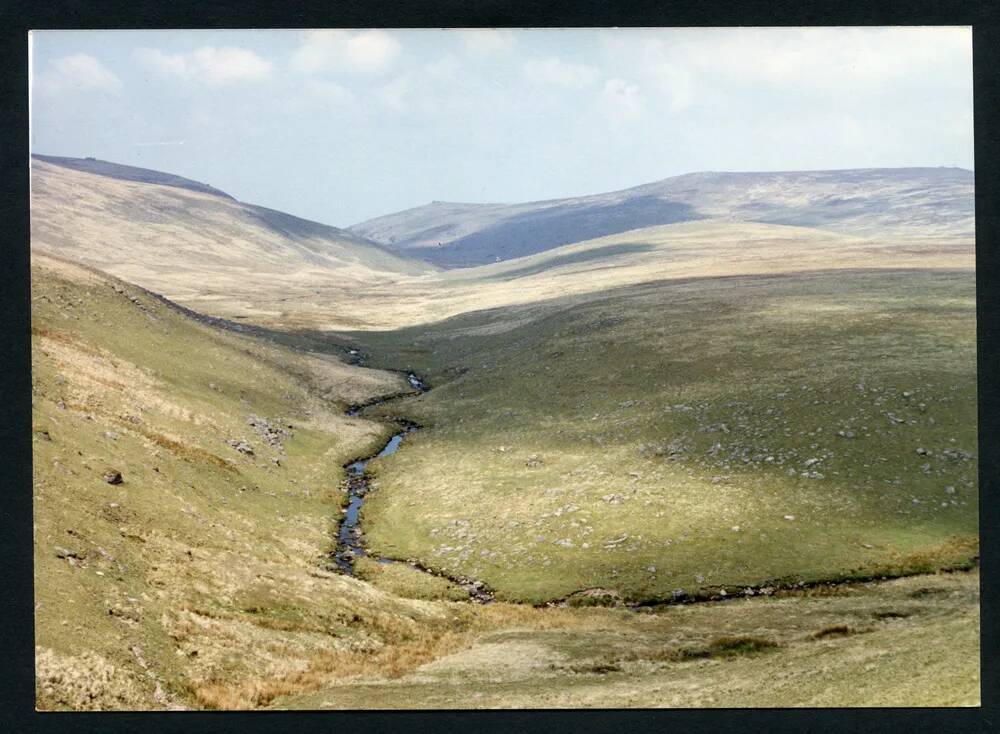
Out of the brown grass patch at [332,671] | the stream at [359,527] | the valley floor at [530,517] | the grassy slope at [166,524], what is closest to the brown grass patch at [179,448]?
the grassy slope at [166,524]

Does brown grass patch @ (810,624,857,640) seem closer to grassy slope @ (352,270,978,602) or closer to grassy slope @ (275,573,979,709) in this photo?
grassy slope @ (275,573,979,709)

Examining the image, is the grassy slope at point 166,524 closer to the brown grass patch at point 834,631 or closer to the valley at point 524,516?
the valley at point 524,516

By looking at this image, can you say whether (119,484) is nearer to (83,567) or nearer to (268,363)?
(83,567)

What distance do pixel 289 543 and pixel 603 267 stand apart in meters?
147

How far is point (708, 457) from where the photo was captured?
138ft

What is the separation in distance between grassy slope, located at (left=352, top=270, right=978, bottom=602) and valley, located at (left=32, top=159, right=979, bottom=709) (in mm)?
202

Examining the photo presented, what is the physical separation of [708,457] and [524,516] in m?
11.1

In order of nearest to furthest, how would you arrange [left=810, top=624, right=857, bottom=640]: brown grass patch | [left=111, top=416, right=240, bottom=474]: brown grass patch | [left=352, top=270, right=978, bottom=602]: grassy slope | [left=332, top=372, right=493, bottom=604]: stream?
[left=810, top=624, right=857, bottom=640]: brown grass patch, [left=352, top=270, right=978, bottom=602]: grassy slope, [left=332, top=372, right=493, bottom=604]: stream, [left=111, top=416, right=240, bottom=474]: brown grass patch

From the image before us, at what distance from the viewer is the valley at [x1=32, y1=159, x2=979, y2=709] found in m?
23.9

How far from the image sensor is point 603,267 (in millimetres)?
176500

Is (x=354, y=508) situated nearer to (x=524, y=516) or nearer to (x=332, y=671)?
(x=524, y=516)

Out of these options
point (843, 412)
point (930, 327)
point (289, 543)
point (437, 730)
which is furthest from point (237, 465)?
point (930, 327)

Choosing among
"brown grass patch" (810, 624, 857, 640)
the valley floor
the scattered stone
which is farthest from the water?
"brown grass patch" (810, 624, 857, 640)

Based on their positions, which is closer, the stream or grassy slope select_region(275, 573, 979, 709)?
grassy slope select_region(275, 573, 979, 709)
